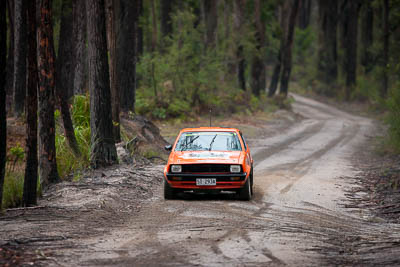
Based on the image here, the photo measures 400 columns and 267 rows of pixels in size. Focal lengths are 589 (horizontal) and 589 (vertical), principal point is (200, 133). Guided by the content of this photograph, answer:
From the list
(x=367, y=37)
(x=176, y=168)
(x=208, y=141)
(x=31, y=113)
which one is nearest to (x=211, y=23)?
(x=367, y=37)

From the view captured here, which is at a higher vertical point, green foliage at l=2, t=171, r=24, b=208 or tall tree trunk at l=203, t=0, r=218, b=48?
tall tree trunk at l=203, t=0, r=218, b=48

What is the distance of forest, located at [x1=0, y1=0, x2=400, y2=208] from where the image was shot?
13.3 m

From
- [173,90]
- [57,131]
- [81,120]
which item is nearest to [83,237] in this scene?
[57,131]

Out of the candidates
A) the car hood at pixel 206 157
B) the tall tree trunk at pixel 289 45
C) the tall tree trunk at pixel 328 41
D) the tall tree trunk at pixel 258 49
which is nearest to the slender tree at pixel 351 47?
the tall tree trunk at pixel 328 41

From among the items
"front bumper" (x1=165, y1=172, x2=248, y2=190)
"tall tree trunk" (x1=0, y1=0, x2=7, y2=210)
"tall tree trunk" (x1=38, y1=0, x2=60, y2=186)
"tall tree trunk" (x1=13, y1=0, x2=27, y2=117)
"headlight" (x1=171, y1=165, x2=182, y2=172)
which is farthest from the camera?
"tall tree trunk" (x1=13, y1=0, x2=27, y2=117)

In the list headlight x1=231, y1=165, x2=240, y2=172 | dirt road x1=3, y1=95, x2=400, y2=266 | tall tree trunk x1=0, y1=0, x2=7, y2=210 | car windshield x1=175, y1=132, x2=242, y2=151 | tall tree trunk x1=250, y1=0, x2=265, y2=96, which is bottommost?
dirt road x1=3, y1=95, x2=400, y2=266

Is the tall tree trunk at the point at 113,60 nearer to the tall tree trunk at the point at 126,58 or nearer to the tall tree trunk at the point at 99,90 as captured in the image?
the tall tree trunk at the point at 99,90

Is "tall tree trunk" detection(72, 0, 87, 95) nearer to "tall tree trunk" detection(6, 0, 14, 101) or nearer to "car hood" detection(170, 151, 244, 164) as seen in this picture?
"tall tree trunk" detection(6, 0, 14, 101)

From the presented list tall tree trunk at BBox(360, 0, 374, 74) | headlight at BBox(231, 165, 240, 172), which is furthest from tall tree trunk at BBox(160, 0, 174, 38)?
headlight at BBox(231, 165, 240, 172)

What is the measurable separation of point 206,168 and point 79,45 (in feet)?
41.3

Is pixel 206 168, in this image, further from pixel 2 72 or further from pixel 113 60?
pixel 113 60

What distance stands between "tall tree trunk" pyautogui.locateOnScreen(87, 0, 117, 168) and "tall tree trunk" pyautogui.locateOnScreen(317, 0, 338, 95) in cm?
4325

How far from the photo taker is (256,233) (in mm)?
8984

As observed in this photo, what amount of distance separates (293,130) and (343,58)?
26794mm
